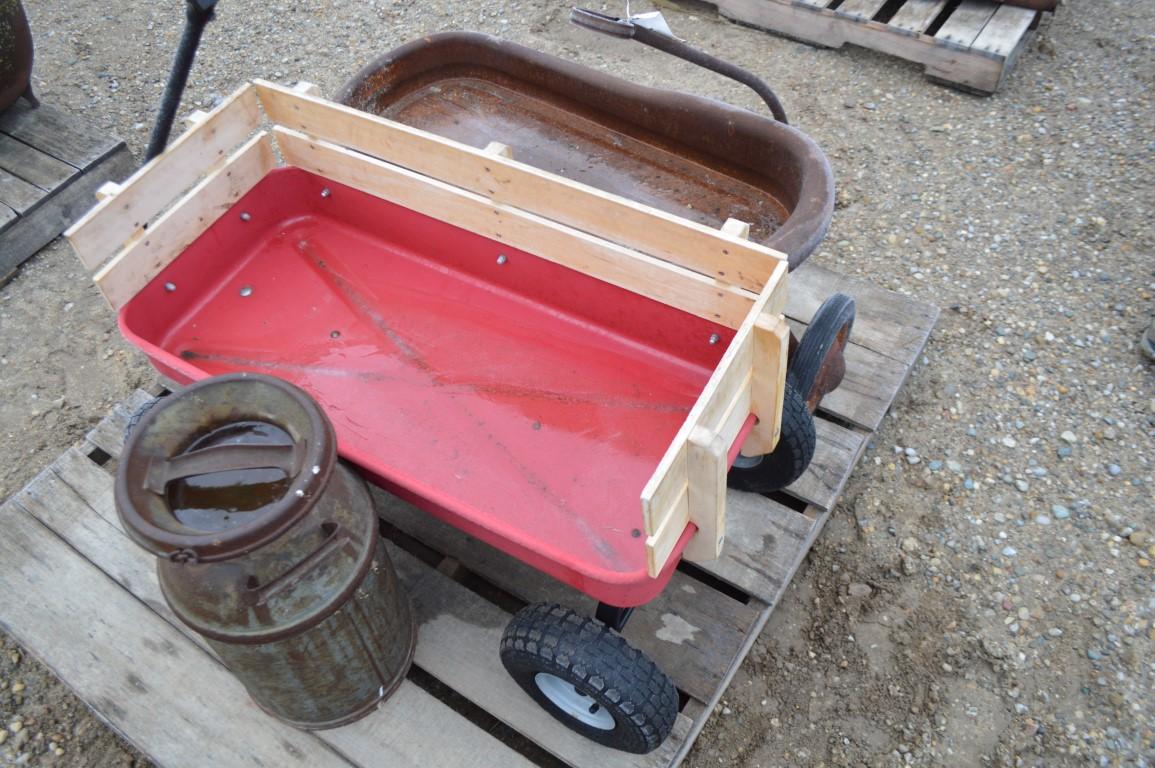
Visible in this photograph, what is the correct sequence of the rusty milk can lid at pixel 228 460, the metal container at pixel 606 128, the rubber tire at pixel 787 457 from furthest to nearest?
1. the metal container at pixel 606 128
2. the rubber tire at pixel 787 457
3. the rusty milk can lid at pixel 228 460

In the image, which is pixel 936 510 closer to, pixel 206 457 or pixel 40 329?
pixel 206 457

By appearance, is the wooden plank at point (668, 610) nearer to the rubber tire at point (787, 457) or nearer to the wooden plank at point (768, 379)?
the rubber tire at point (787, 457)

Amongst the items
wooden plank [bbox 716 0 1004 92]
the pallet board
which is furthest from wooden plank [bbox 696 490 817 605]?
wooden plank [bbox 716 0 1004 92]

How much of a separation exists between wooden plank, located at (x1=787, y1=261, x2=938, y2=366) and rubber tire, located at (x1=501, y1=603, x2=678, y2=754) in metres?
1.61

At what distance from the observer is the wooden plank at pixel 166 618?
221 centimetres

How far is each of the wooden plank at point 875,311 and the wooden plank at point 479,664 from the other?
1565 millimetres

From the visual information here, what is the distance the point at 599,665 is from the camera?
1.92m

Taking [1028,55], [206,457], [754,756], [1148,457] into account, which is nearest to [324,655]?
[206,457]

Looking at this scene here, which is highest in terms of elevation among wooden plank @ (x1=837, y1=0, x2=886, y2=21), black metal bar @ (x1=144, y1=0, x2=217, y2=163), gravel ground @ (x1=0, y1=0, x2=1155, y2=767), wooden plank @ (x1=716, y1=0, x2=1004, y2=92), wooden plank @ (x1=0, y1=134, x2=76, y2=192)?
black metal bar @ (x1=144, y1=0, x2=217, y2=163)

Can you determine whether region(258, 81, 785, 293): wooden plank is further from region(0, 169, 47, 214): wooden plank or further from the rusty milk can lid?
region(0, 169, 47, 214): wooden plank

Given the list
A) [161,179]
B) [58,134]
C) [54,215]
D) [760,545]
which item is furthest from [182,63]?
[760,545]

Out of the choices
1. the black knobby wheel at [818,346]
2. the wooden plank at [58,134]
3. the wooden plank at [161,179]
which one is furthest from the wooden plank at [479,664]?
the wooden plank at [58,134]

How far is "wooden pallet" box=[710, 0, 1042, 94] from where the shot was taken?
4215mm

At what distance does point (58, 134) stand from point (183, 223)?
6.68 feet
